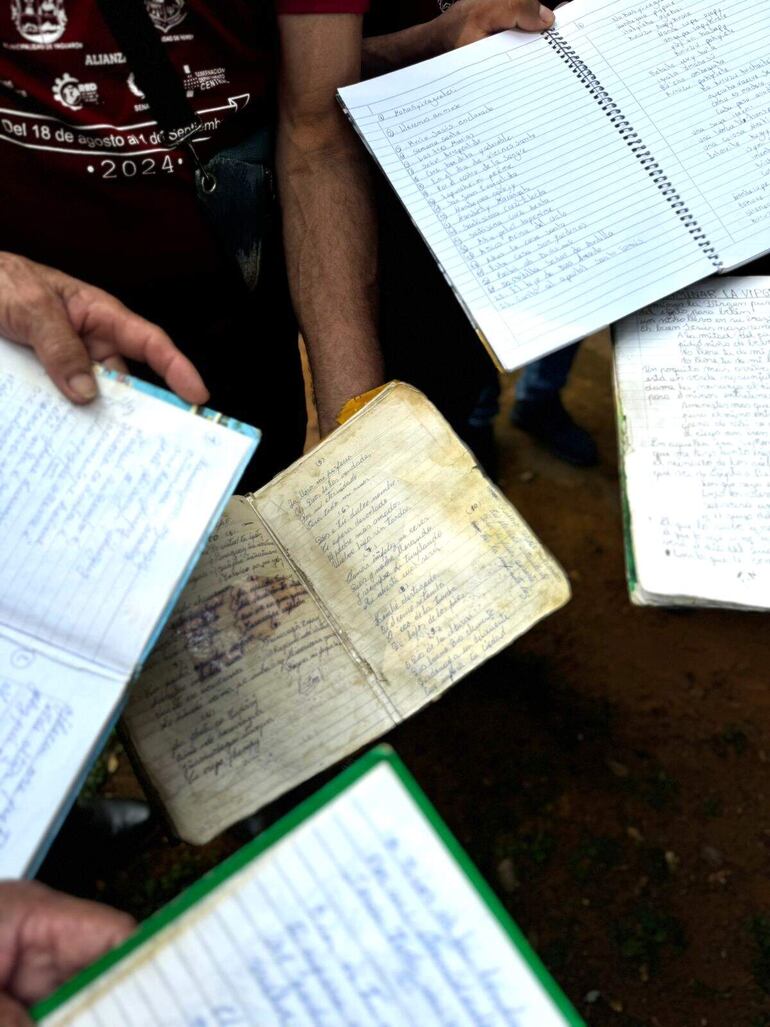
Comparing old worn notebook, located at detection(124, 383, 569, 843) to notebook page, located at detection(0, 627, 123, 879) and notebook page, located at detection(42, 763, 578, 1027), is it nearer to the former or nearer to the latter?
notebook page, located at detection(0, 627, 123, 879)

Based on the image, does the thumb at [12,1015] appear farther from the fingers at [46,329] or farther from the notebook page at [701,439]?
the notebook page at [701,439]

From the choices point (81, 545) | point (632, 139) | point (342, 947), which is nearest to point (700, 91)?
point (632, 139)

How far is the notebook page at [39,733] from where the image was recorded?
2.20 feet

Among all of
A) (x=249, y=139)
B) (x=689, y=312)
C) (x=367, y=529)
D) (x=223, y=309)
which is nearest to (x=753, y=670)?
(x=689, y=312)

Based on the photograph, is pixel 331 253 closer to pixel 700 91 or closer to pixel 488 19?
pixel 488 19

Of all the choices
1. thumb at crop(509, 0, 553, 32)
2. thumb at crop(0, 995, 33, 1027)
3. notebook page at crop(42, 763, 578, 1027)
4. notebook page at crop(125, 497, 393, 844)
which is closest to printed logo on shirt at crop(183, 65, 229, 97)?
thumb at crop(509, 0, 553, 32)

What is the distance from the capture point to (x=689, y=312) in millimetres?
1049

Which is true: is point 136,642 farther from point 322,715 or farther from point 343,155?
point 343,155

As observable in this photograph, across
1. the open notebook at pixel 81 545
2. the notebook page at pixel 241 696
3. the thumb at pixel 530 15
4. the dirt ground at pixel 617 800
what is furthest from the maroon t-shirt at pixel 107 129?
the dirt ground at pixel 617 800

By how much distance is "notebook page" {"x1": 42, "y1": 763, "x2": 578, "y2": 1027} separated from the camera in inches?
21.2

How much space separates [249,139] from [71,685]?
0.89m

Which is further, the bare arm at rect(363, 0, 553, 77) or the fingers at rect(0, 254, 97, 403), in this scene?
the bare arm at rect(363, 0, 553, 77)

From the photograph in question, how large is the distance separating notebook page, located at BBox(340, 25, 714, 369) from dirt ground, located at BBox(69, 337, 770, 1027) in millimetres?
1072

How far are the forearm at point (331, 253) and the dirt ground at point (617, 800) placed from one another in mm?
921
